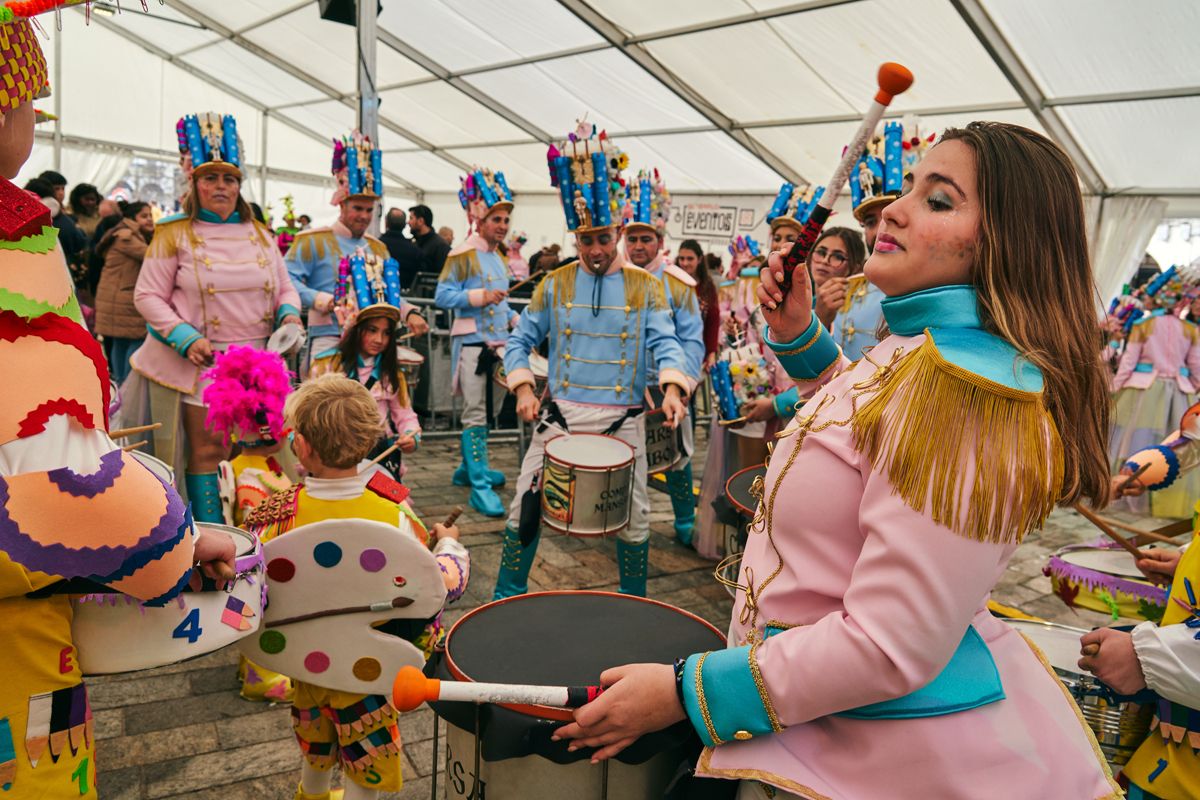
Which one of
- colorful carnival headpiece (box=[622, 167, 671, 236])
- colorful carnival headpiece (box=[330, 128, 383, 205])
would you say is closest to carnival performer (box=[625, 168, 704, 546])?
colorful carnival headpiece (box=[622, 167, 671, 236])

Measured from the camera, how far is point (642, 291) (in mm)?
4402

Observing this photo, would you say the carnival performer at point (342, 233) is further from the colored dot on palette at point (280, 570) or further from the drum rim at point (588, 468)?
the colored dot on palette at point (280, 570)

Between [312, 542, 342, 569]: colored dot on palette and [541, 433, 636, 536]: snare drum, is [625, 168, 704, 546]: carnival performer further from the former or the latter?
[312, 542, 342, 569]: colored dot on palette

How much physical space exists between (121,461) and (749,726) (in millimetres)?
1143

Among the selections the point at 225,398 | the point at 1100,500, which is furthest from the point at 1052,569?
the point at 225,398

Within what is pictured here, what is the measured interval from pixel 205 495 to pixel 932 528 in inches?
166

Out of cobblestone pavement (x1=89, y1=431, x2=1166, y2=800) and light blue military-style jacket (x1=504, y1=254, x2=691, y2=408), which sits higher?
light blue military-style jacket (x1=504, y1=254, x2=691, y2=408)

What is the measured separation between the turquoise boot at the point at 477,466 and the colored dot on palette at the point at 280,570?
4.09m

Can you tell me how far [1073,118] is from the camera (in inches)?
371

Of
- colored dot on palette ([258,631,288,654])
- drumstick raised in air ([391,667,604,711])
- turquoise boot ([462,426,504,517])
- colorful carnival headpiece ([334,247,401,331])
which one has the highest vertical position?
colorful carnival headpiece ([334,247,401,331])

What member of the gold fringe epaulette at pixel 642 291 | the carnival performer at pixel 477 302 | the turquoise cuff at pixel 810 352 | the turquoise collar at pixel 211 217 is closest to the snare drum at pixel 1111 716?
the turquoise cuff at pixel 810 352

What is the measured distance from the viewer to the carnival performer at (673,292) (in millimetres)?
4738

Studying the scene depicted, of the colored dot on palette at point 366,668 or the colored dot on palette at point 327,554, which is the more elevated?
the colored dot on palette at point 327,554

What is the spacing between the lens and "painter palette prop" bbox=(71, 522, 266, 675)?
159 centimetres
